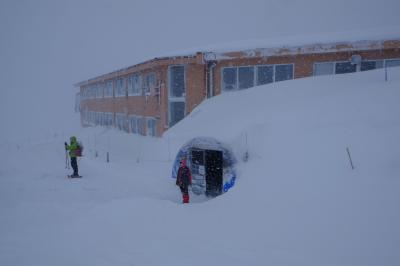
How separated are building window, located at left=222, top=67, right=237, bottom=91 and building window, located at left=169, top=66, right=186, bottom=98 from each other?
2211 millimetres

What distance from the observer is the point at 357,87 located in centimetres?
949

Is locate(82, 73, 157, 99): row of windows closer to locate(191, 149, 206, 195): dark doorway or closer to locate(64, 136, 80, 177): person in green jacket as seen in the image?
locate(64, 136, 80, 177): person in green jacket

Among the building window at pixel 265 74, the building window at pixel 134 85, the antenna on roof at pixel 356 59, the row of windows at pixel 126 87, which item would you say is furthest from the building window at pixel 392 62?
the building window at pixel 134 85

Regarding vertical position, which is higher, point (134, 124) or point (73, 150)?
point (134, 124)

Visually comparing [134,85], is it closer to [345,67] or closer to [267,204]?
[345,67]

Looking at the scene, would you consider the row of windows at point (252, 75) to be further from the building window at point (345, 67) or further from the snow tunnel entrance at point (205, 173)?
the snow tunnel entrance at point (205, 173)

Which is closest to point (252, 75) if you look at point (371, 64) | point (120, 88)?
point (371, 64)

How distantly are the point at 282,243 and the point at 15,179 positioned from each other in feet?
31.5

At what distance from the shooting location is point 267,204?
6434mm

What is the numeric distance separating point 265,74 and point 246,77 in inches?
38.6

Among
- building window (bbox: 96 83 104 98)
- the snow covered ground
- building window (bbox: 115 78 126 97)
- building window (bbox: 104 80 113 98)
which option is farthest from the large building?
building window (bbox: 96 83 104 98)

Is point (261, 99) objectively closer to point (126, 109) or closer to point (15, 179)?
point (15, 179)

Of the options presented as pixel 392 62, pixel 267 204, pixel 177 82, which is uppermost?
pixel 392 62

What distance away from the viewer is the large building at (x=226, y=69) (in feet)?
45.5
